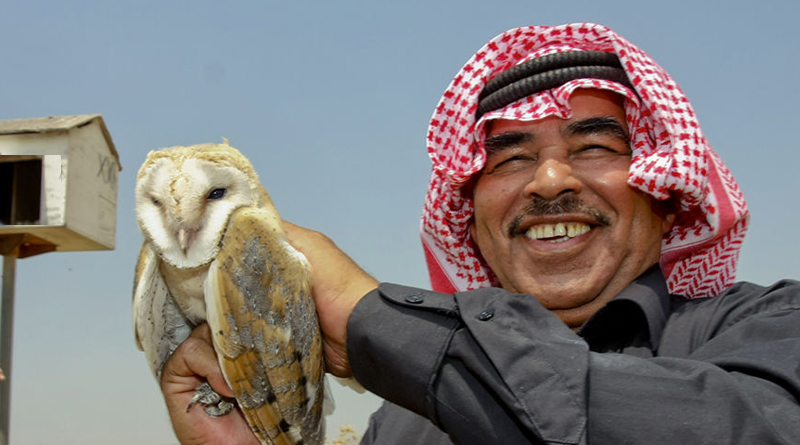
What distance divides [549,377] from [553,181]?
111 centimetres

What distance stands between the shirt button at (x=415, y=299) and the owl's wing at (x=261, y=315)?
396 millimetres

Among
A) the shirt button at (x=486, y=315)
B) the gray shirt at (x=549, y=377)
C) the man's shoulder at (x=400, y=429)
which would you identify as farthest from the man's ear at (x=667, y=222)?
the shirt button at (x=486, y=315)

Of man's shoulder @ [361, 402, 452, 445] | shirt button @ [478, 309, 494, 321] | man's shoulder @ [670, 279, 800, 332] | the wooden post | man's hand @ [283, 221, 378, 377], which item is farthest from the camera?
the wooden post

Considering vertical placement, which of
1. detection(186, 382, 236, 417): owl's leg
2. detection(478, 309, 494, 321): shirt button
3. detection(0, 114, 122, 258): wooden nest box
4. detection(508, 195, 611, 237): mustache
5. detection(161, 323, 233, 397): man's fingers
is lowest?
detection(0, 114, 122, 258): wooden nest box

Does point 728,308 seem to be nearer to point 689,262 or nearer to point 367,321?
point 689,262

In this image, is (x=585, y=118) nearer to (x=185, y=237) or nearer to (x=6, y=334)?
(x=185, y=237)

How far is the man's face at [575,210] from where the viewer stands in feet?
7.51

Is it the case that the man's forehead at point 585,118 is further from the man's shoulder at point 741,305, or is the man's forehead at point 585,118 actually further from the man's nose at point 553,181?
the man's shoulder at point 741,305

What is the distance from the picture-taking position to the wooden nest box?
16.0ft

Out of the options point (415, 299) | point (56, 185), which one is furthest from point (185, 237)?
point (56, 185)

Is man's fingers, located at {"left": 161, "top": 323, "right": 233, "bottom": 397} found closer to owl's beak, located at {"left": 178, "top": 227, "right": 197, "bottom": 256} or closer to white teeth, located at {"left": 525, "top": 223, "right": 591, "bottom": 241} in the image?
owl's beak, located at {"left": 178, "top": 227, "right": 197, "bottom": 256}

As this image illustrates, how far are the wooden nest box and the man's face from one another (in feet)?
12.4

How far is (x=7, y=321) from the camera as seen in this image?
17.8 ft

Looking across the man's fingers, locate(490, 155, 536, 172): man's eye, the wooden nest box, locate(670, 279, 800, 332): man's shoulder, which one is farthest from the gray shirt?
the wooden nest box
